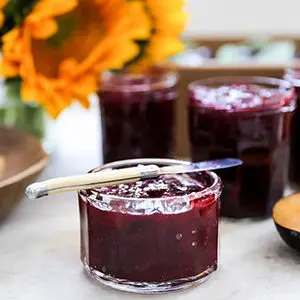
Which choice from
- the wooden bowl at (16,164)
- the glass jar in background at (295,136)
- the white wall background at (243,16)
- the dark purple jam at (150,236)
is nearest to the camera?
the dark purple jam at (150,236)

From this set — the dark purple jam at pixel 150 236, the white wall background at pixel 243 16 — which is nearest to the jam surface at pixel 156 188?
the dark purple jam at pixel 150 236

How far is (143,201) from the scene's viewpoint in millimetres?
650

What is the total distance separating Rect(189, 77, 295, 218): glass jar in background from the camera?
0.82 meters

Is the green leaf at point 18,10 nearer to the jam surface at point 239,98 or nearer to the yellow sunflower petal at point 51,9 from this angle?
the yellow sunflower petal at point 51,9

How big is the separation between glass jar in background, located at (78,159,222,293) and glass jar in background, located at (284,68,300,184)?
264 mm

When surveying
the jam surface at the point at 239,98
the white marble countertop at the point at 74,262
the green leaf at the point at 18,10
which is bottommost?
the white marble countertop at the point at 74,262

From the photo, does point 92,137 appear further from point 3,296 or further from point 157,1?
point 3,296

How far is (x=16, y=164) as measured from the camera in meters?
0.90

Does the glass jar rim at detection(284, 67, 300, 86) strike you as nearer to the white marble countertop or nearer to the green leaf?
the white marble countertop

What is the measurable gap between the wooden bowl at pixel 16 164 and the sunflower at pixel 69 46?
66mm

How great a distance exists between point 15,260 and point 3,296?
78 millimetres

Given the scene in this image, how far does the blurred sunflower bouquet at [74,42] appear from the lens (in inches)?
33.8

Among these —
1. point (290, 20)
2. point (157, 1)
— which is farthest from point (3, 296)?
point (290, 20)

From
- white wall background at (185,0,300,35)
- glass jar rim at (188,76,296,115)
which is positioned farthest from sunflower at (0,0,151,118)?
white wall background at (185,0,300,35)
